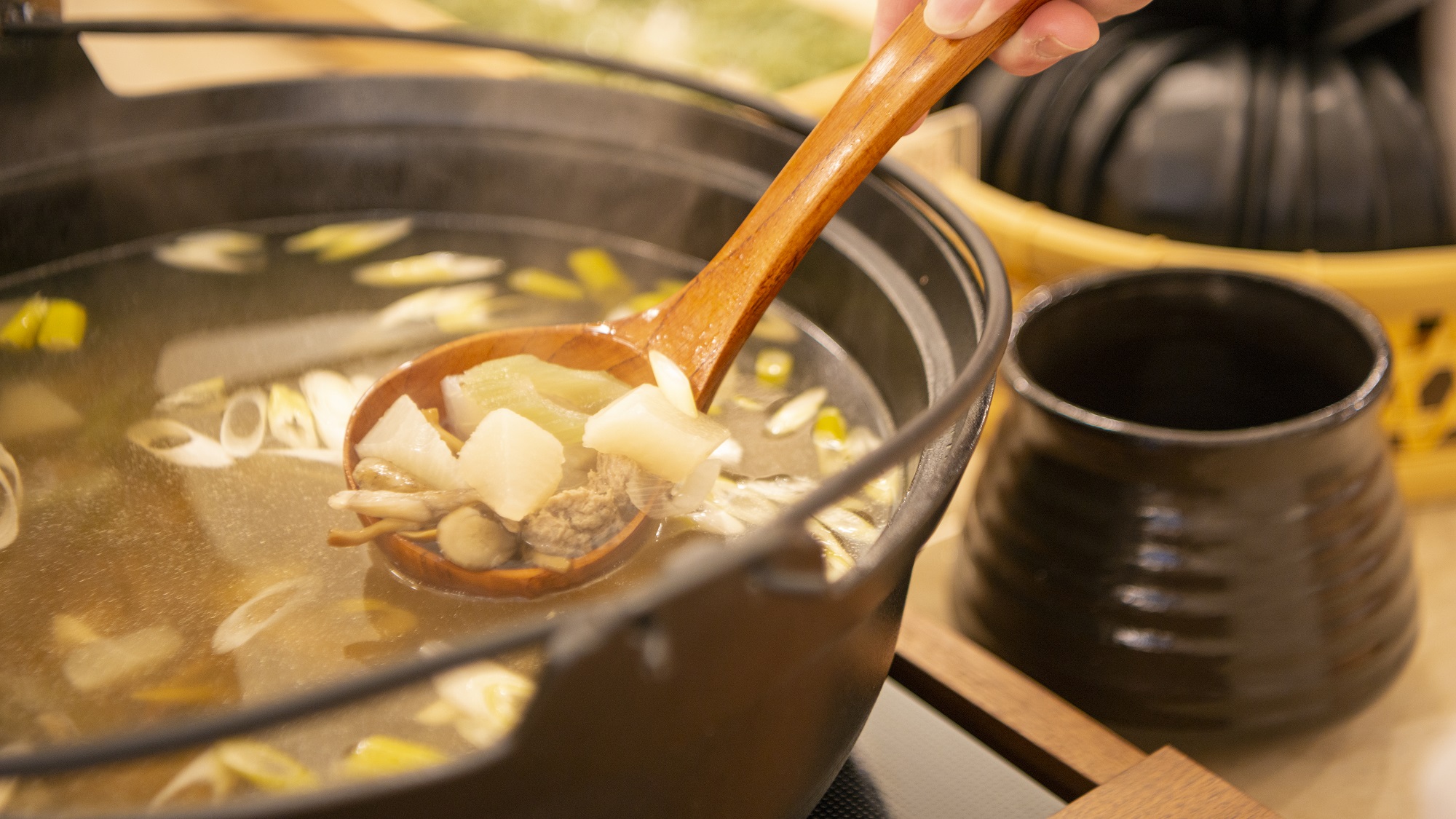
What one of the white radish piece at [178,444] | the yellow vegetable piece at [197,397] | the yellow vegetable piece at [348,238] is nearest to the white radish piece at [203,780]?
the white radish piece at [178,444]

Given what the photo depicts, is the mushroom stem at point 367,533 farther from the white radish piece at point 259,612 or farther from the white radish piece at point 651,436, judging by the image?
the white radish piece at point 651,436

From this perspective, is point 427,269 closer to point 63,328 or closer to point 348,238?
point 348,238

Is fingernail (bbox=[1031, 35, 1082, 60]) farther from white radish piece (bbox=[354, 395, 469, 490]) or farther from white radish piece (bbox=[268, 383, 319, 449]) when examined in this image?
white radish piece (bbox=[268, 383, 319, 449])

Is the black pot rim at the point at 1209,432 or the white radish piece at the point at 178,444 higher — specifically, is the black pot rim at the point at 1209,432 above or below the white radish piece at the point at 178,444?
above

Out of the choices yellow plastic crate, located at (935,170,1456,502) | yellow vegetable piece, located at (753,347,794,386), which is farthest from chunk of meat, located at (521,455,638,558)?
yellow plastic crate, located at (935,170,1456,502)

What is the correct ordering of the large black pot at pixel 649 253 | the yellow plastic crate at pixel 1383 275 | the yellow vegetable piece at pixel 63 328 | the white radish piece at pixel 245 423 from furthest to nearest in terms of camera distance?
the yellow plastic crate at pixel 1383 275 → the yellow vegetable piece at pixel 63 328 → the white radish piece at pixel 245 423 → the large black pot at pixel 649 253

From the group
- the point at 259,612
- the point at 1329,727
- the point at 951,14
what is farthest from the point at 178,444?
the point at 1329,727

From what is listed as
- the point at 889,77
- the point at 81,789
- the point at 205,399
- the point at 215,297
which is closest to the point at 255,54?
the point at 215,297
